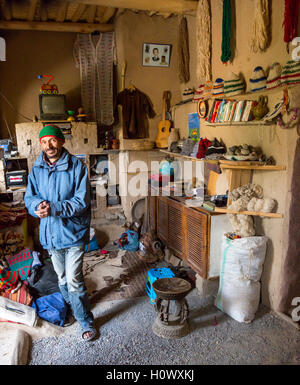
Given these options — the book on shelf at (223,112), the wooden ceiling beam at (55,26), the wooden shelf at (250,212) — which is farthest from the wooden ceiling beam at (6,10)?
the wooden shelf at (250,212)

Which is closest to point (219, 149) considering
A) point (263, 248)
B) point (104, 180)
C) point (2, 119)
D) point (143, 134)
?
point (263, 248)

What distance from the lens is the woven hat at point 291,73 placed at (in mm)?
2713

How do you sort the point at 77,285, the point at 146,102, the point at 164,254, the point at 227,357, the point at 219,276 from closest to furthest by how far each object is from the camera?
the point at 227,357 → the point at 77,285 → the point at 219,276 → the point at 164,254 → the point at 146,102

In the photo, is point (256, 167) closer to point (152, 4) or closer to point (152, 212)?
point (152, 212)

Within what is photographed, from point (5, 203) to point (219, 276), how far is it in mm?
3575

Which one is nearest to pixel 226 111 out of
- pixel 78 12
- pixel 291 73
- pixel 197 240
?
pixel 291 73

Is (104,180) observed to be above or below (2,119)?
below

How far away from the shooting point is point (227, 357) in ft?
8.88

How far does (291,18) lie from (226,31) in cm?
109

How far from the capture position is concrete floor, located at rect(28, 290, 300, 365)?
8.82 ft

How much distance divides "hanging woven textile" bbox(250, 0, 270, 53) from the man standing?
2.17 metres

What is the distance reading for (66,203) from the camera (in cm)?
279

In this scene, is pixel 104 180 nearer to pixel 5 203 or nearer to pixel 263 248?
pixel 5 203

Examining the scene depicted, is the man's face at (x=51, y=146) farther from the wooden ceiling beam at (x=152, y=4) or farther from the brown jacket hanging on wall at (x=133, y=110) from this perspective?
the brown jacket hanging on wall at (x=133, y=110)
